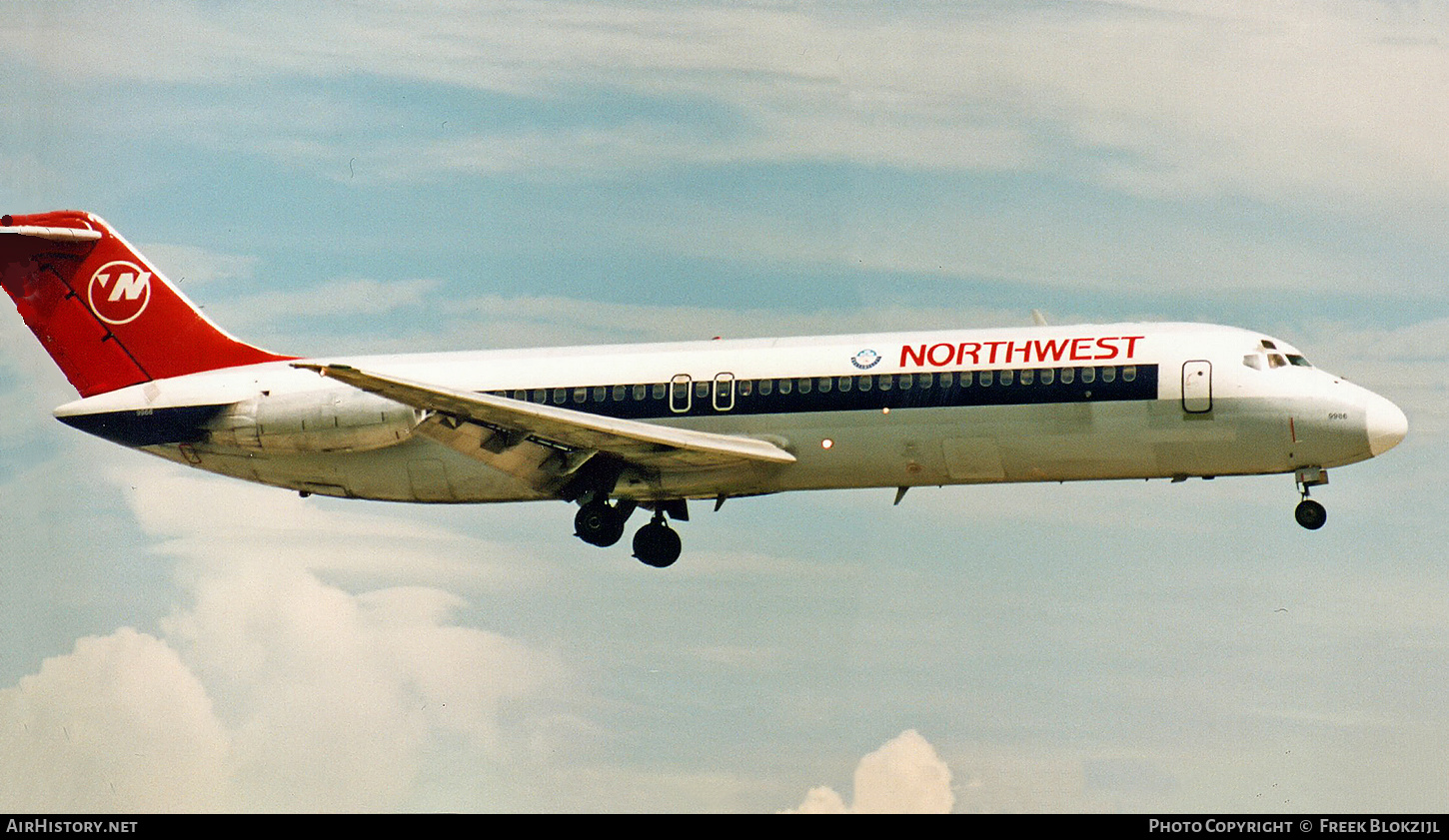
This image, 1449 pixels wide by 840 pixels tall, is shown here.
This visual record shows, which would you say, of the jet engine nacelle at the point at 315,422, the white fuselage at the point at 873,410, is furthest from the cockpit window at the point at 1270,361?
the jet engine nacelle at the point at 315,422

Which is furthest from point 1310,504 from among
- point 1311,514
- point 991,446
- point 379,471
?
point 379,471

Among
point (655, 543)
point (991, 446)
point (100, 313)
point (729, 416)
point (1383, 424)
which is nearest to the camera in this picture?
point (1383, 424)

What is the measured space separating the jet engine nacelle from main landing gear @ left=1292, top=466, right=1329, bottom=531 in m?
16.9

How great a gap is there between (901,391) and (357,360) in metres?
11.8

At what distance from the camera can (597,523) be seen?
3709 centimetres

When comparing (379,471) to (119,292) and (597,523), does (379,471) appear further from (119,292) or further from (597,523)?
(119,292)

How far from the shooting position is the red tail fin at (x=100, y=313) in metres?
41.0

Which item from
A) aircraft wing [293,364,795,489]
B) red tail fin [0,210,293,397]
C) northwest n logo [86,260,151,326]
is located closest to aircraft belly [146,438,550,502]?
aircraft wing [293,364,795,489]

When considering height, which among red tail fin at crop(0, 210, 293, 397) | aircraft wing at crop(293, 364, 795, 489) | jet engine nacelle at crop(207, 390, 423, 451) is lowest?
aircraft wing at crop(293, 364, 795, 489)

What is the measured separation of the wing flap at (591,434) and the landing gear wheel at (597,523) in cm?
143

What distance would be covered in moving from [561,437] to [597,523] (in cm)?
241

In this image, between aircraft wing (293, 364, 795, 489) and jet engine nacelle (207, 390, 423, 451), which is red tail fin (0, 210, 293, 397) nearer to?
jet engine nacelle (207, 390, 423, 451)

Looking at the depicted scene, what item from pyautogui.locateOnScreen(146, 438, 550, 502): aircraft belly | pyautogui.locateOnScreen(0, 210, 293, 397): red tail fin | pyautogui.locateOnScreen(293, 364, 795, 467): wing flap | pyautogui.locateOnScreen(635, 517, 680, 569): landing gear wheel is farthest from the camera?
pyautogui.locateOnScreen(0, 210, 293, 397): red tail fin

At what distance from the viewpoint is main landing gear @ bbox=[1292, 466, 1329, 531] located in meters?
34.3
